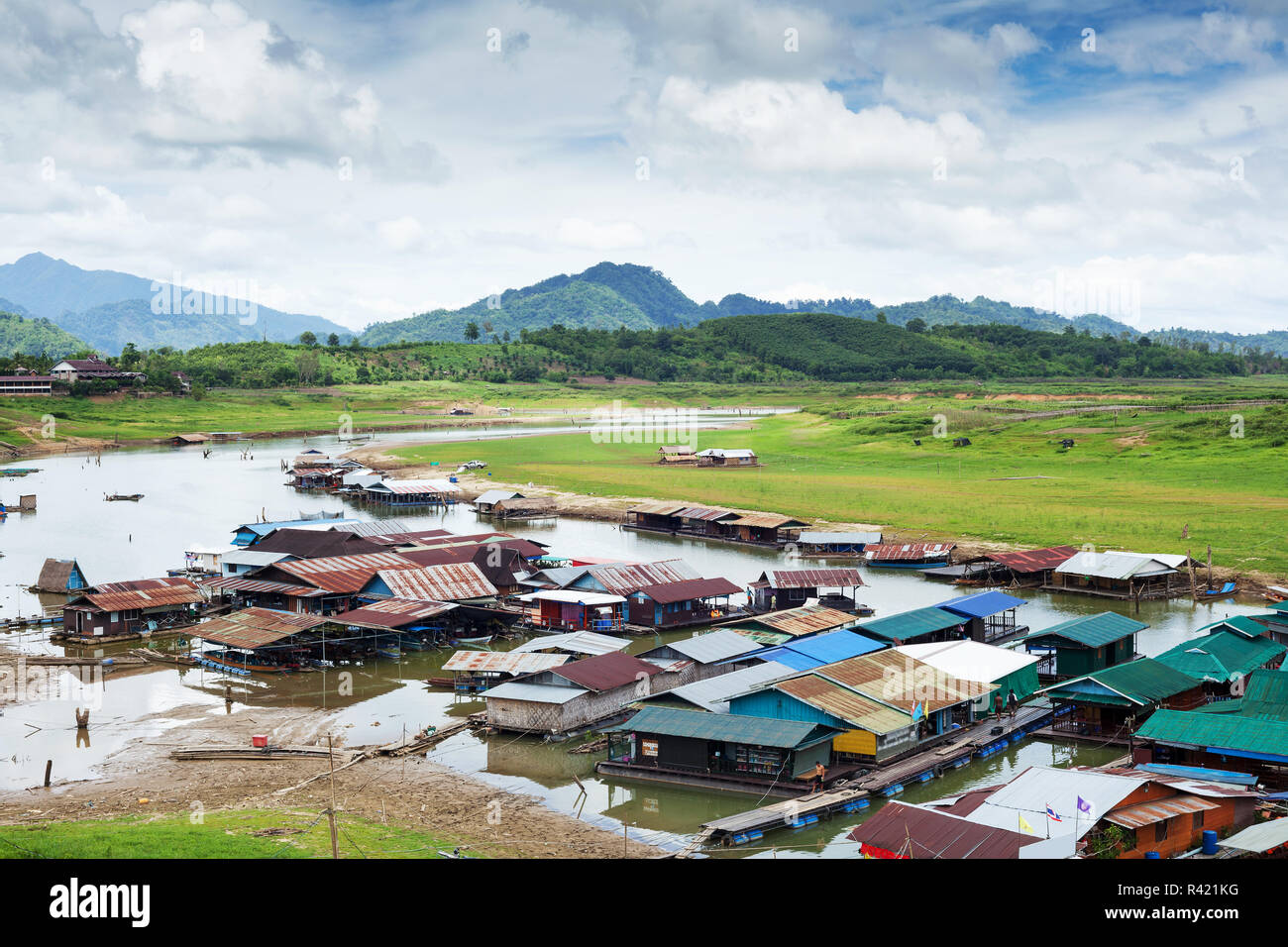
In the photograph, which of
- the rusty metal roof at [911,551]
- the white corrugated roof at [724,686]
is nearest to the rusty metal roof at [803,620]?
the white corrugated roof at [724,686]

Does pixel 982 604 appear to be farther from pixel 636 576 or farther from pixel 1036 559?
pixel 636 576

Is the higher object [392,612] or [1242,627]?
[1242,627]

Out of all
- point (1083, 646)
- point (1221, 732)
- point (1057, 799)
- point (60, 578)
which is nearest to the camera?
point (1057, 799)

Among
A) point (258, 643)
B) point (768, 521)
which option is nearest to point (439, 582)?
point (258, 643)

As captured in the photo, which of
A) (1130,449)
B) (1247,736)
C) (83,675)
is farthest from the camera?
(1130,449)

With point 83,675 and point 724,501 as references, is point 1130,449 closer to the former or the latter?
point 724,501

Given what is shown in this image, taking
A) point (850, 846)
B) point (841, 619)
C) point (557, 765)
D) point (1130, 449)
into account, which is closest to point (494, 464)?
point (1130, 449)
